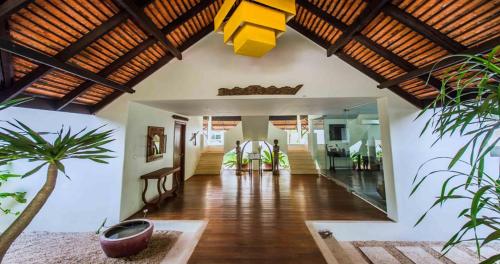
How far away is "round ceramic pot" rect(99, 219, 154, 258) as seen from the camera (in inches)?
102

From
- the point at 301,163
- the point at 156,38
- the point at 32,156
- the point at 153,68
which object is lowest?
the point at 301,163

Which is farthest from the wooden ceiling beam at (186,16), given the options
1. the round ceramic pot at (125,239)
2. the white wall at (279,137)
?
the white wall at (279,137)

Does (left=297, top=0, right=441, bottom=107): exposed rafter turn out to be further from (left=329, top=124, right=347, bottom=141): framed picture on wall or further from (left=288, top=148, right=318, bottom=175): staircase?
(left=288, top=148, right=318, bottom=175): staircase

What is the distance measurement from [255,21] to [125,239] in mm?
3444

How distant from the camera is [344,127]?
5609mm

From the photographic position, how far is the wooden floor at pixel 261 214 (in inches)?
101

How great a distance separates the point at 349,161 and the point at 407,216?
2.07 meters

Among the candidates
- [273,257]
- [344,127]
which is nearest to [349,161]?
[344,127]

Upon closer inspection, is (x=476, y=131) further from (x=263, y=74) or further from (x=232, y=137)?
(x=232, y=137)

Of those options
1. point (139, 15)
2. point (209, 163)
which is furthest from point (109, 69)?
point (209, 163)

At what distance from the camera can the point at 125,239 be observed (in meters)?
2.61

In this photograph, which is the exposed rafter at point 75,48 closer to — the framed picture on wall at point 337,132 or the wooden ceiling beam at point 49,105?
the wooden ceiling beam at point 49,105

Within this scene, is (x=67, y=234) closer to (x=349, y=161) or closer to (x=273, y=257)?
(x=273, y=257)

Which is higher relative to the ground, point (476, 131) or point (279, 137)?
point (279, 137)
